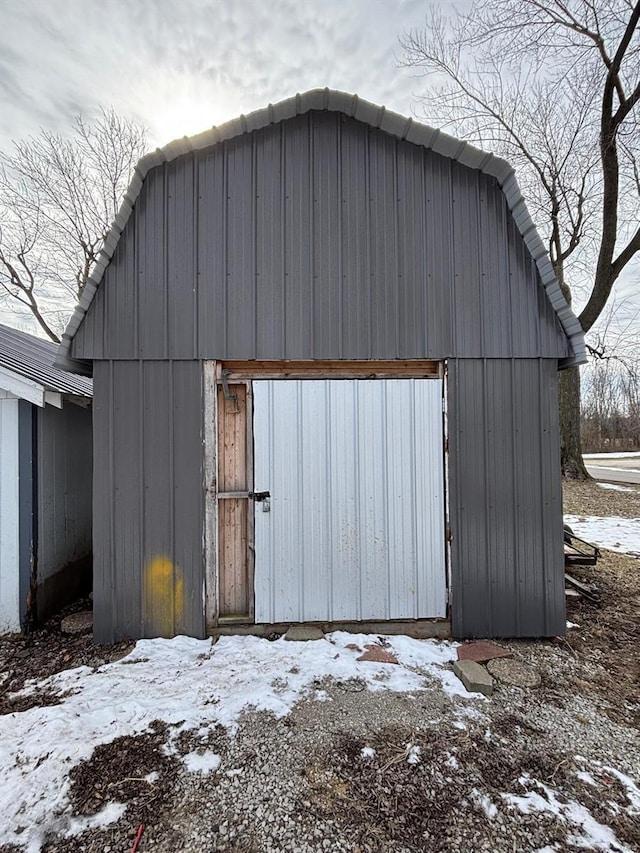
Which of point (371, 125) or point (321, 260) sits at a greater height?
point (371, 125)

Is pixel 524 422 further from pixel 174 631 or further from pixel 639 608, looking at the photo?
pixel 174 631

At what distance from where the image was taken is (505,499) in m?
3.46

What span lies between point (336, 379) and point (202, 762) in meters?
2.72

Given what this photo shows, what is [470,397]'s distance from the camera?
350 cm

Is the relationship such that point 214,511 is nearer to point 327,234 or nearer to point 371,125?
point 327,234

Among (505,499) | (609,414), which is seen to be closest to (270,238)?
(505,499)

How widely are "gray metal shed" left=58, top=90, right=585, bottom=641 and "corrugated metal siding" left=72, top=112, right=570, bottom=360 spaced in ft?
0.06

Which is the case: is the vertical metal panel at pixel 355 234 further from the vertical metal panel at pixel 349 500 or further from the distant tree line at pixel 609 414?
the distant tree line at pixel 609 414

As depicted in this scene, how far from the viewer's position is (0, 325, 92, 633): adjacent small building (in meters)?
3.72

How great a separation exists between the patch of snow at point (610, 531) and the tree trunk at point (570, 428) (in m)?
4.61

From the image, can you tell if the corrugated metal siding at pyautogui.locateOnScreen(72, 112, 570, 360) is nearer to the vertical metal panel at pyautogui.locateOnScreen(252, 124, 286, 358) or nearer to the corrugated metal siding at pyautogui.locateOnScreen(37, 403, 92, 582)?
the vertical metal panel at pyautogui.locateOnScreen(252, 124, 286, 358)

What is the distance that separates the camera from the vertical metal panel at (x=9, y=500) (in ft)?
12.3

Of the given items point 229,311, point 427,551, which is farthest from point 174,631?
point 229,311

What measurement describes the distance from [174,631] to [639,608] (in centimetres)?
461
